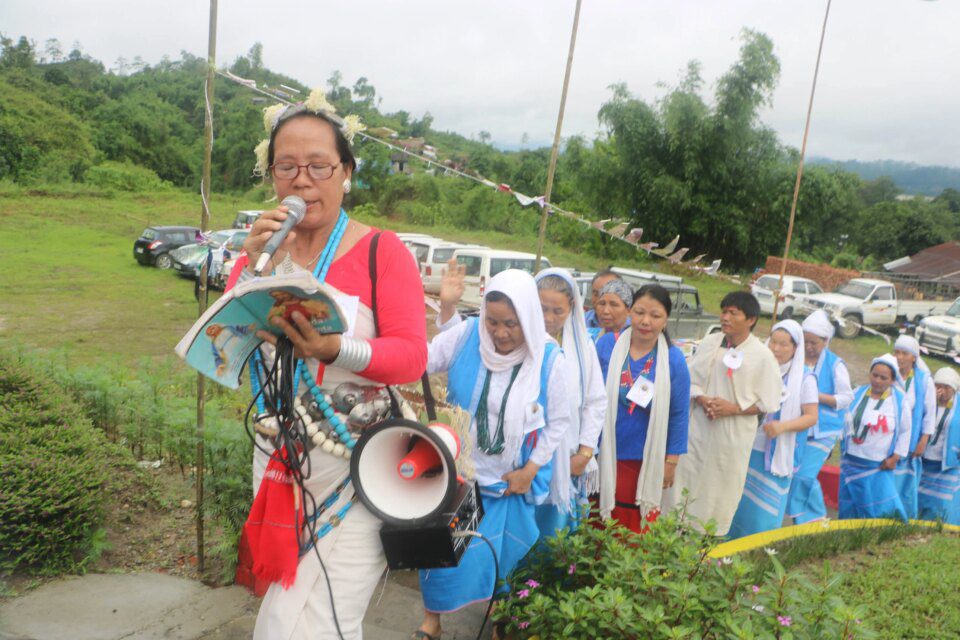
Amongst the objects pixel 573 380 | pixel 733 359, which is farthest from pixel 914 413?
pixel 573 380

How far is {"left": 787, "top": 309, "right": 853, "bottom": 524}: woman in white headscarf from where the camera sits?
544cm

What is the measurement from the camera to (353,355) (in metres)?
1.81

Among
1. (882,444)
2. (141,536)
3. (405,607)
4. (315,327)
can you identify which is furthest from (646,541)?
(882,444)

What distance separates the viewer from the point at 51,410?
134 inches

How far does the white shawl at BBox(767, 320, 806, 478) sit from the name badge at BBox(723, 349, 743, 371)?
593 millimetres

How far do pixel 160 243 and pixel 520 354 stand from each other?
18.3 metres

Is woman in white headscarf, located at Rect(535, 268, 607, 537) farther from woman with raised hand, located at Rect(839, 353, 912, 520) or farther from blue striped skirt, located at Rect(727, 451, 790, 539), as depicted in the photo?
woman with raised hand, located at Rect(839, 353, 912, 520)

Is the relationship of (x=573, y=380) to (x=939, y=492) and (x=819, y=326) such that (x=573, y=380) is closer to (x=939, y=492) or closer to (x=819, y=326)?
(x=819, y=326)

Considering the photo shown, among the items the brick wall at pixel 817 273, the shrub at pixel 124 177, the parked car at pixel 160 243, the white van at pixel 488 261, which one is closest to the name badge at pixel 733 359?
the white van at pixel 488 261

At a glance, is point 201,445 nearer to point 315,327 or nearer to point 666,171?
point 315,327

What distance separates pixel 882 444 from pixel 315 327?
5.44 meters

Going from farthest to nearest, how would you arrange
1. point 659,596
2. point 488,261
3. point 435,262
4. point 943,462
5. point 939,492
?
point 435,262 → point 488,261 → point 939,492 → point 943,462 → point 659,596

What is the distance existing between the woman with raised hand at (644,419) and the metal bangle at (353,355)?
8.44 ft

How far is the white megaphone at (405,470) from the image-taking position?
6.52ft
